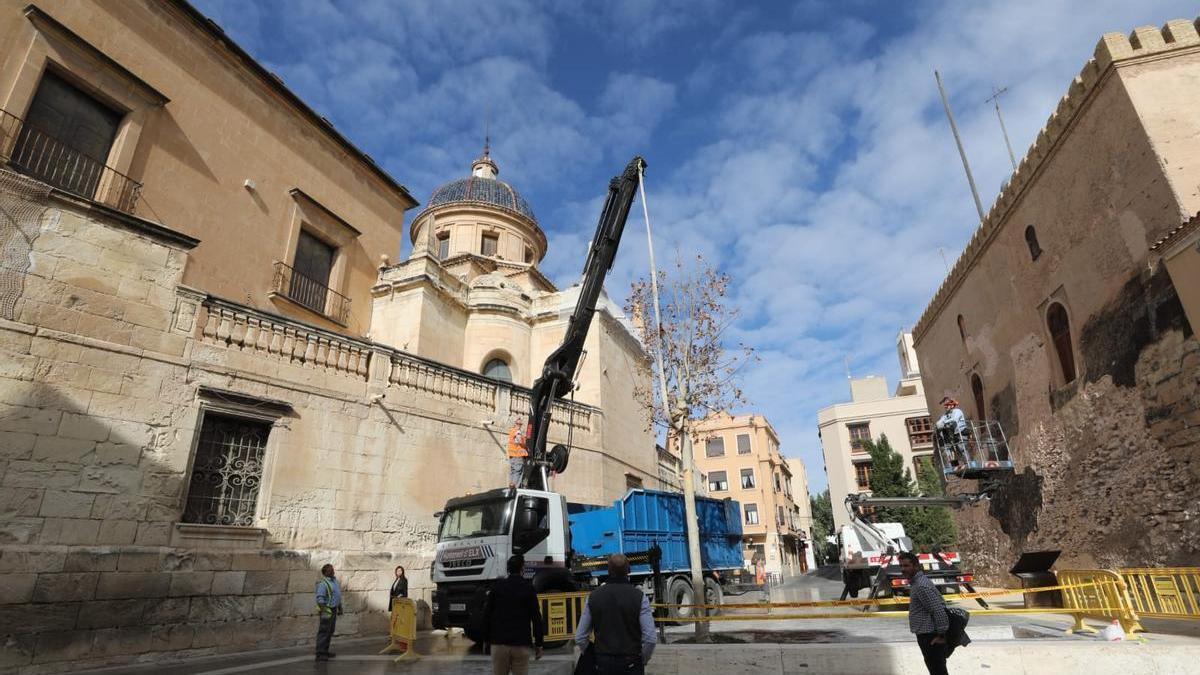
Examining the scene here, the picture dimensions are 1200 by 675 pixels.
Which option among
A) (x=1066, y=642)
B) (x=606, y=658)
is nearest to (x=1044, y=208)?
(x=1066, y=642)

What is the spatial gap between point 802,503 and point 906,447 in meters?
23.2

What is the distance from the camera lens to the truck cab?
360 inches

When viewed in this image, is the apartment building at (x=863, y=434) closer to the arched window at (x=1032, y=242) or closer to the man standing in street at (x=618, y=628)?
the arched window at (x=1032, y=242)

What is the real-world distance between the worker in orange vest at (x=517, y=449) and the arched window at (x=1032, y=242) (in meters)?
12.9

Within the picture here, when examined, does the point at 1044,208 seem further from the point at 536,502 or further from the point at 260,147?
the point at 260,147

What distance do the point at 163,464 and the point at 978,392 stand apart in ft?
68.7

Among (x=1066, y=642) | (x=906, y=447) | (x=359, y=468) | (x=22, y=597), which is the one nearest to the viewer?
(x=1066, y=642)

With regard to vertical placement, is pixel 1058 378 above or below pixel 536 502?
above

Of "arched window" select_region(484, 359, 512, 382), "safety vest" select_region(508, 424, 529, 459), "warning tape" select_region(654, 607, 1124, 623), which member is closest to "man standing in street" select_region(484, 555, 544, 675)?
"warning tape" select_region(654, 607, 1124, 623)

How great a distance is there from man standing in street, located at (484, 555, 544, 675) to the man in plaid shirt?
317 centimetres

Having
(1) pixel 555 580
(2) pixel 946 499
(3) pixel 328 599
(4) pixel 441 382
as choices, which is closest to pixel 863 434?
(2) pixel 946 499

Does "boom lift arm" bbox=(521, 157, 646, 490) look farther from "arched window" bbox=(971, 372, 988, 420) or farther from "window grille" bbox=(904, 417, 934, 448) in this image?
"window grille" bbox=(904, 417, 934, 448)

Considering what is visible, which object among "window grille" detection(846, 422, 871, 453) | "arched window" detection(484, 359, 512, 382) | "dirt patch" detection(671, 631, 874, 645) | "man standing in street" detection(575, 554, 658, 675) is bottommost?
"dirt patch" detection(671, 631, 874, 645)

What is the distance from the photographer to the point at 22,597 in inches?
299
